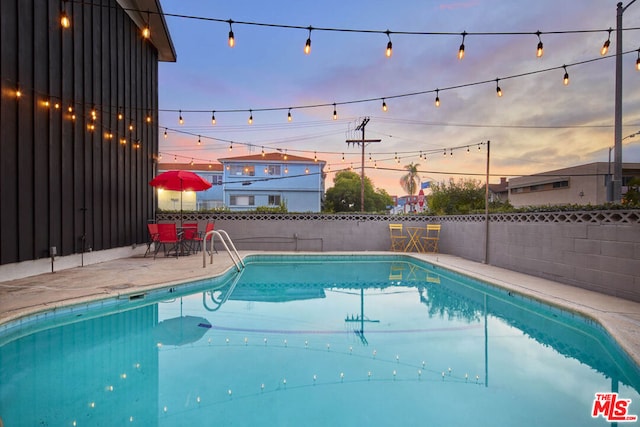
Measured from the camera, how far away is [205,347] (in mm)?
3760

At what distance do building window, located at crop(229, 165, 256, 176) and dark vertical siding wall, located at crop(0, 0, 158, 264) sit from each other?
48.6ft

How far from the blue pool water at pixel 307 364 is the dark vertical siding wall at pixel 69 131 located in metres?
2.54

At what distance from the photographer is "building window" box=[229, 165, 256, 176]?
2480 centimetres

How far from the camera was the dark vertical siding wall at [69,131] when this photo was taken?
529 centimetres

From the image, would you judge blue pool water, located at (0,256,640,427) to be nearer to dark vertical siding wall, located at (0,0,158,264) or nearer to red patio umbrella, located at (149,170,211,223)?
dark vertical siding wall, located at (0,0,158,264)

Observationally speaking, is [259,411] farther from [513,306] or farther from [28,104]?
[28,104]

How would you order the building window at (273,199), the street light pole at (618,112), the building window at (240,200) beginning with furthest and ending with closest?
1. the building window at (273,199)
2. the building window at (240,200)
3. the street light pole at (618,112)

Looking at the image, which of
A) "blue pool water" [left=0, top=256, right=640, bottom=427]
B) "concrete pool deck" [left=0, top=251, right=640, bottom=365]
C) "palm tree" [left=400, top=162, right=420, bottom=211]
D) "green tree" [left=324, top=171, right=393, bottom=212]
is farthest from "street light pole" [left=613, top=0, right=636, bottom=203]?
"palm tree" [left=400, top=162, right=420, bottom=211]

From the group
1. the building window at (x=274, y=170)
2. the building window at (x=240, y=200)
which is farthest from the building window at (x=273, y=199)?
the building window at (x=274, y=170)

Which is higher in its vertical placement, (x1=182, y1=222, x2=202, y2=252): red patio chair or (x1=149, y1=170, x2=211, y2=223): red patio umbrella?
(x1=149, y1=170, x2=211, y2=223): red patio umbrella

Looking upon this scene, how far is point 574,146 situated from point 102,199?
18555mm

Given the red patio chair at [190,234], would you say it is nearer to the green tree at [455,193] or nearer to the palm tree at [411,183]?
the green tree at [455,193]

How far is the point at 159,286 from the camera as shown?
543 centimetres

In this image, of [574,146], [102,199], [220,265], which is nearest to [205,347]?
[220,265]
